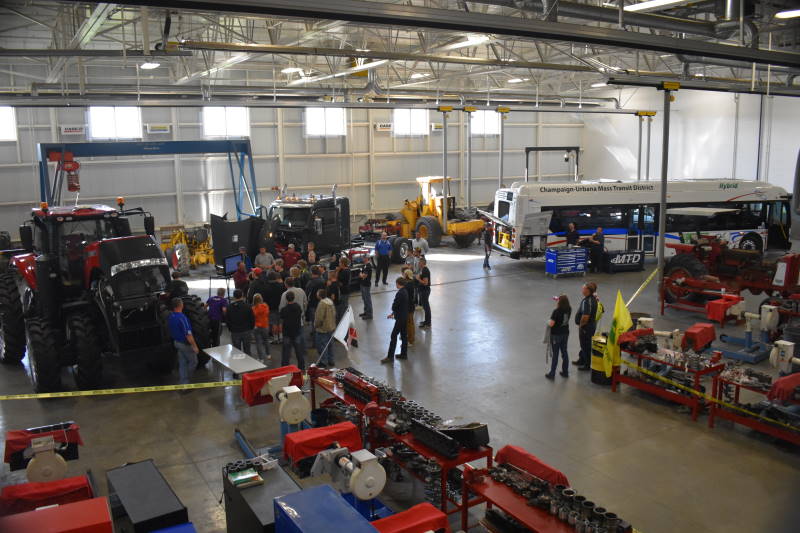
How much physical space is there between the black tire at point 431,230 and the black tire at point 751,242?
9.24m

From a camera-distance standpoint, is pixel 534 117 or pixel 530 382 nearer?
pixel 530 382

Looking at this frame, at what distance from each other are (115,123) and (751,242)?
20620 millimetres

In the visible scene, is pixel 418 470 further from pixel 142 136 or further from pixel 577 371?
pixel 142 136

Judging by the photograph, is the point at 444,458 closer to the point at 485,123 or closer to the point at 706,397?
the point at 706,397

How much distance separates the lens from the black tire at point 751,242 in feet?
60.9

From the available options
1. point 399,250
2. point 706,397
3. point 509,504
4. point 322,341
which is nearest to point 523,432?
point 706,397

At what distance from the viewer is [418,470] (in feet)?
20.8

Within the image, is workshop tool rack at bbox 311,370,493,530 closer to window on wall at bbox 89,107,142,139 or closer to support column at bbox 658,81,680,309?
support column at bbox 658,81,680,309

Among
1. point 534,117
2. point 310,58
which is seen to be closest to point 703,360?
point 310,58

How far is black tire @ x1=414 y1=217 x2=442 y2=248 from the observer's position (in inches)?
887

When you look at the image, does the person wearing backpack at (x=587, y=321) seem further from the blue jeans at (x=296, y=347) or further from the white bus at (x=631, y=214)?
the white bus at (x=631, y=214)

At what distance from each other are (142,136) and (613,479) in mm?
20947

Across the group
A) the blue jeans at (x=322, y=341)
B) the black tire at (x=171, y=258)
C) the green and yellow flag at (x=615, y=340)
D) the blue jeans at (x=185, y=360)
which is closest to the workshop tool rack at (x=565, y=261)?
the green and yellow flag at (x=615, y=340)

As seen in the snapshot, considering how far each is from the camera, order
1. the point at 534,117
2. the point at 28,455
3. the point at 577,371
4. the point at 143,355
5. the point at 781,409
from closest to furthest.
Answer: the point at 28,455 → the point at 781,409 → the point at 143,355 → the point at 577,371 → the point at 534,117
